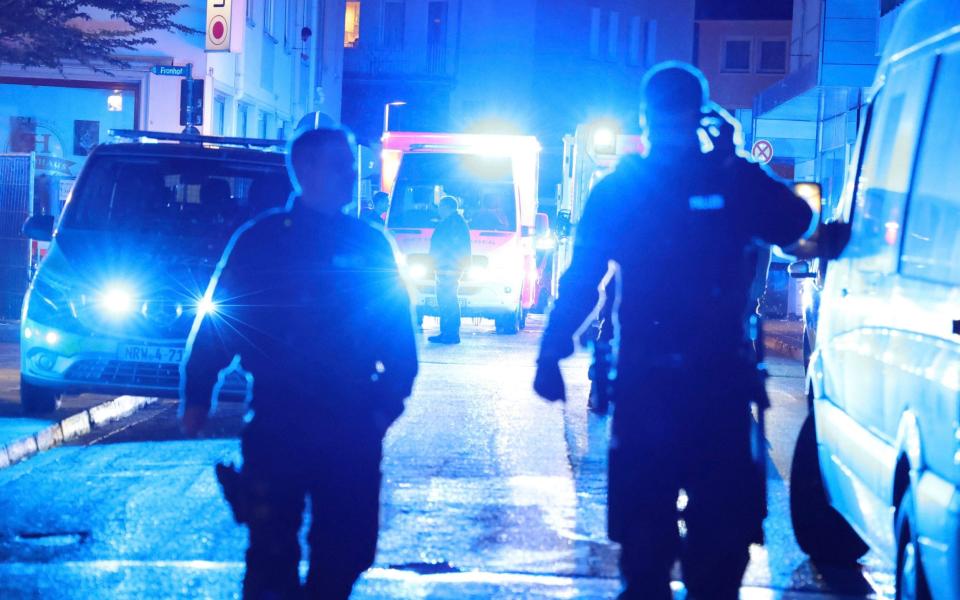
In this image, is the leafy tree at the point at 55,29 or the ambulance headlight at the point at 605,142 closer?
the leafy tree at the point at 55,29

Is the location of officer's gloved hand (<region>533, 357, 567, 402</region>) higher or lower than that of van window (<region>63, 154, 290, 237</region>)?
lower

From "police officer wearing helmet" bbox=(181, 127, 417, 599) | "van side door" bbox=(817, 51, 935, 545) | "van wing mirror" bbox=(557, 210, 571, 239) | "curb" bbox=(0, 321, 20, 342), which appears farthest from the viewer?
"van wing mirror" bbox=(557, 210, 571, 239)

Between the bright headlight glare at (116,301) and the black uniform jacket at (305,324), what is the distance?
603cm

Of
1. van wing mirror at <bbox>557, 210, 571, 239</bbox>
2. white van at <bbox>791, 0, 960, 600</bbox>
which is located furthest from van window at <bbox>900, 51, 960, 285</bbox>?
van wing mirror at <bbox>557, 210, 571, 239</bbox>

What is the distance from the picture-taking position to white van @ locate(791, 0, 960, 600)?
4.49 metres

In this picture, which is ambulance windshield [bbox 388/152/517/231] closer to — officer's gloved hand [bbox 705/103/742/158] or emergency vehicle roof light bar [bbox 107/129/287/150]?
emergency vehicle roof light bar [bbox 107/129/287/150]

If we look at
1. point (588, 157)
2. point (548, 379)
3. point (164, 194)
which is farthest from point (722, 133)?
point (588, 157)

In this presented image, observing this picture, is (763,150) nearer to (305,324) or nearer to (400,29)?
(305,324)

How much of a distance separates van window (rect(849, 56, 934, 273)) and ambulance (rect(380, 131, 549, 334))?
15225mm

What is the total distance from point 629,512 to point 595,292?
0.70 meters

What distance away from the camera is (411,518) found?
785 centimetres

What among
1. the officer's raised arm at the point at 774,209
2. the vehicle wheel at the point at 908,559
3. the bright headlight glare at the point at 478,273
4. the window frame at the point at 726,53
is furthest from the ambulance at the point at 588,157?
the window frame at the point at 726,53

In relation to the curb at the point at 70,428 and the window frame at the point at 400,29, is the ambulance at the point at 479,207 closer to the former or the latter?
the curb at the point at 70,428

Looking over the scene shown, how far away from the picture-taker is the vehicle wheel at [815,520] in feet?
22.6
